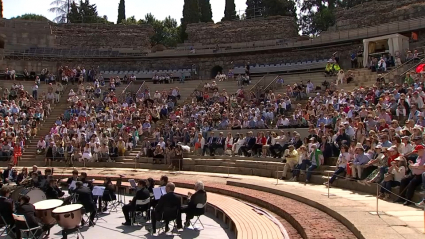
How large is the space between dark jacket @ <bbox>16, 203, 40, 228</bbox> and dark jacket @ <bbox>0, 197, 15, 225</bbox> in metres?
0.20

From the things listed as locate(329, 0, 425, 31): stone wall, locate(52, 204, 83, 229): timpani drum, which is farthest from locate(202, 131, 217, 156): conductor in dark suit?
locate(329, 0, 425, 31): stone wall

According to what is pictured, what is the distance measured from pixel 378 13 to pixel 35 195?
3639cm

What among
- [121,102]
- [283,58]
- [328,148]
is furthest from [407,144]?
[283,58]

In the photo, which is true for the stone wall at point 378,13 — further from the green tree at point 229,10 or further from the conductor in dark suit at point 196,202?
the conductor in dark suit at point 196,202

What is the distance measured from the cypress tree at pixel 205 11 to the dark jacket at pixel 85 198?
4972 cm

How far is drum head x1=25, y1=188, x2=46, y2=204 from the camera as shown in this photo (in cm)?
1148

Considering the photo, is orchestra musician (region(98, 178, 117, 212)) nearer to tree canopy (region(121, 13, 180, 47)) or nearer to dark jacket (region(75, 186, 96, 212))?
dark jacket (region(75, 186, 96, 212))

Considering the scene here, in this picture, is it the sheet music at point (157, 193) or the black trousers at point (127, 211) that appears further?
the black trousers at point (127, 211)

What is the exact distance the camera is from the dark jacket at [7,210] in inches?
385

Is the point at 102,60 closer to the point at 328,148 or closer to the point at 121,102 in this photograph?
the point at 121,102

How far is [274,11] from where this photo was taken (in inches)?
2285

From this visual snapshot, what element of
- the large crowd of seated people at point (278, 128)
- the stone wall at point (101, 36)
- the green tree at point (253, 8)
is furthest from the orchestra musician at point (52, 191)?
the green tree at point (253, 8)

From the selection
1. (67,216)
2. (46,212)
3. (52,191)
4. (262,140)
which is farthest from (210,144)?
(67,216)

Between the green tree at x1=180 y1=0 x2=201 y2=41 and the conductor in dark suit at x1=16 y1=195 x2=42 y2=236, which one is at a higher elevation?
the green tree at x1=180 y1=0 x2=201 y2=41
